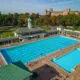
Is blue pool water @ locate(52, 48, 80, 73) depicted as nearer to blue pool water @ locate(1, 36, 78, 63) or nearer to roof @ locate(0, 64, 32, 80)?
blue pool water @ locate(1, 36, 78, 63)

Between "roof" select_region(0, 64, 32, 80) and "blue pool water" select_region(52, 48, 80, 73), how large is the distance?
29.5ft

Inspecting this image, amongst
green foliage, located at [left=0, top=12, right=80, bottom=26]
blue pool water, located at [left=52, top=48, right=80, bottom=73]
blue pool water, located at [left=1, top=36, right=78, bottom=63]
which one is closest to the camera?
blue pool water, located at [left=52, top=48, right=80, bottom=73]

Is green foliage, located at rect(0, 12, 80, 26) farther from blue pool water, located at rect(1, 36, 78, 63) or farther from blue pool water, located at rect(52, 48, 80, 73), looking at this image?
blue pool water, located at rect(52, 48, 80, 73)

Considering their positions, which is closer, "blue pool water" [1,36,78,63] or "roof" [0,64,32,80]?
"roof" [0,64,32,80]

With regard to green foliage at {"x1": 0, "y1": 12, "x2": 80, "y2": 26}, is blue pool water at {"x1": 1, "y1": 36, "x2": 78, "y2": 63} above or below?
below

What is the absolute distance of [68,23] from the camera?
172ft

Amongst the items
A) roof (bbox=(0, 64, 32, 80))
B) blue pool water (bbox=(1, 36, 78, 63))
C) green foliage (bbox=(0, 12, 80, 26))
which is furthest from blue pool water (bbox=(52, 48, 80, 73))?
green foliage (bbox=(0, 12, 80, 26))

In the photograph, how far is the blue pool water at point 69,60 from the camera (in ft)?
65.3

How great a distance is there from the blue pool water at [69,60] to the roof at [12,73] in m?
8.98

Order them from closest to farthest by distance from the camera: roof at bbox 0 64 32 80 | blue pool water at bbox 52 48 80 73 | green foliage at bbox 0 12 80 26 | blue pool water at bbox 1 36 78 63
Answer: roof at bbox 0 64 32 80 → blue pool water at bbox 52 48 80 73 → blue pool water at bbox 1 36 78 63 → green foliage at bbox 0 12 80 26

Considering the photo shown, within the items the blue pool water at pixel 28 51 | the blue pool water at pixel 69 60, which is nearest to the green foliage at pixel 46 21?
the blue pool water at pixel 28 51

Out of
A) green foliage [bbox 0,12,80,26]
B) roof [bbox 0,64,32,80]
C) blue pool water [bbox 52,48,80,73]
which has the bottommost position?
blue pool water [bbox 52,48,80,73]

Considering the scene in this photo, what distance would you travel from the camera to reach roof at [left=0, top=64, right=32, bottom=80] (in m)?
11.0

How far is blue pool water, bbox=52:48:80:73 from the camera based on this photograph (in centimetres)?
1991
